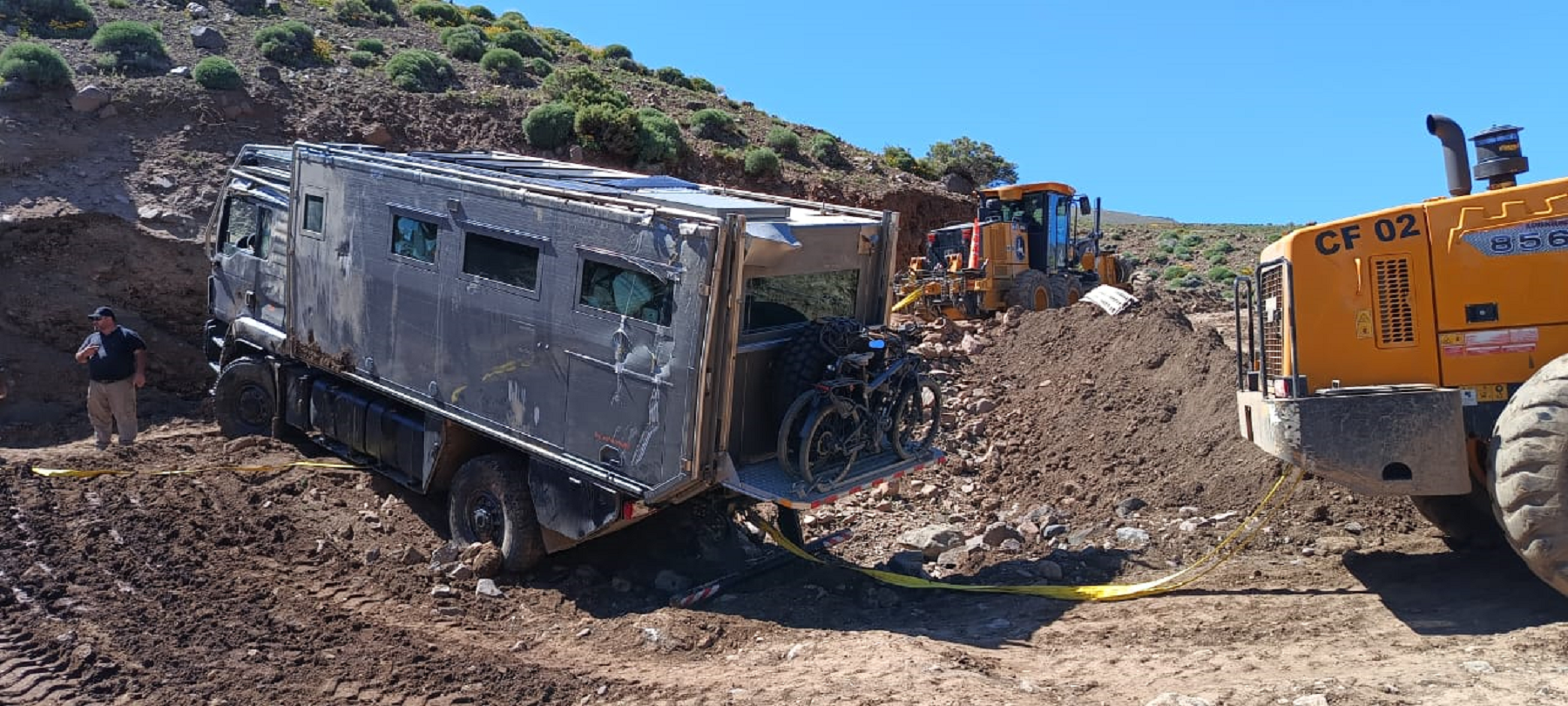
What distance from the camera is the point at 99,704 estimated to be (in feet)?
19.5

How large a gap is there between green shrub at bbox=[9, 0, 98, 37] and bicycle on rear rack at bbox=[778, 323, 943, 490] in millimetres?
21393

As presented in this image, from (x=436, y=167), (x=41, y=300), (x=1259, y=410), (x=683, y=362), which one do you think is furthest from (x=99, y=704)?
(x=41, y=300)

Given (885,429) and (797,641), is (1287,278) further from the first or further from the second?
(797,641)

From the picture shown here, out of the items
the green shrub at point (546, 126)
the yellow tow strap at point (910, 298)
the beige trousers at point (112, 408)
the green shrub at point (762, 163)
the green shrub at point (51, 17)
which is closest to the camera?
the beige trousers at point (112, 408)

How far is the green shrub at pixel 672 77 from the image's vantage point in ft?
119

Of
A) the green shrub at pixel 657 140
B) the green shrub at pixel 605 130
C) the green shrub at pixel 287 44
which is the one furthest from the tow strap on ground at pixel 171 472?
the green shrub at pixel 287 44

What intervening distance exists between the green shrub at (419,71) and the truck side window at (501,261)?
59.6 ft

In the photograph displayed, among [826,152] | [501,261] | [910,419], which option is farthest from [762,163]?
[910,419]

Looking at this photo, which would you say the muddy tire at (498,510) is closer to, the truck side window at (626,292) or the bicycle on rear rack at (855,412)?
the truck side window at (626,292)

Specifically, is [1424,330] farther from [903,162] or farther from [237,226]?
[903,162]

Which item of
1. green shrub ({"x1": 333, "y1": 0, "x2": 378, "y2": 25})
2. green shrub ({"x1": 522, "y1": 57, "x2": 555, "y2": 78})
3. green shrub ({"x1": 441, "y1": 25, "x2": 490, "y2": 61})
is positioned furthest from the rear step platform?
green shrub ({"x1": 333, "y1": 0, "x2": 378, "y2": 25})

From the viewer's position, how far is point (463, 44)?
2955 cm

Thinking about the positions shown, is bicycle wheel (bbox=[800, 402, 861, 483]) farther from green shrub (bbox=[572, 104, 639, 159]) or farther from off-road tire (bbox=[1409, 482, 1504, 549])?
green shrub (bbox=[572, 104, 639, 159])

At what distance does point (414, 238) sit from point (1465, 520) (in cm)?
793
